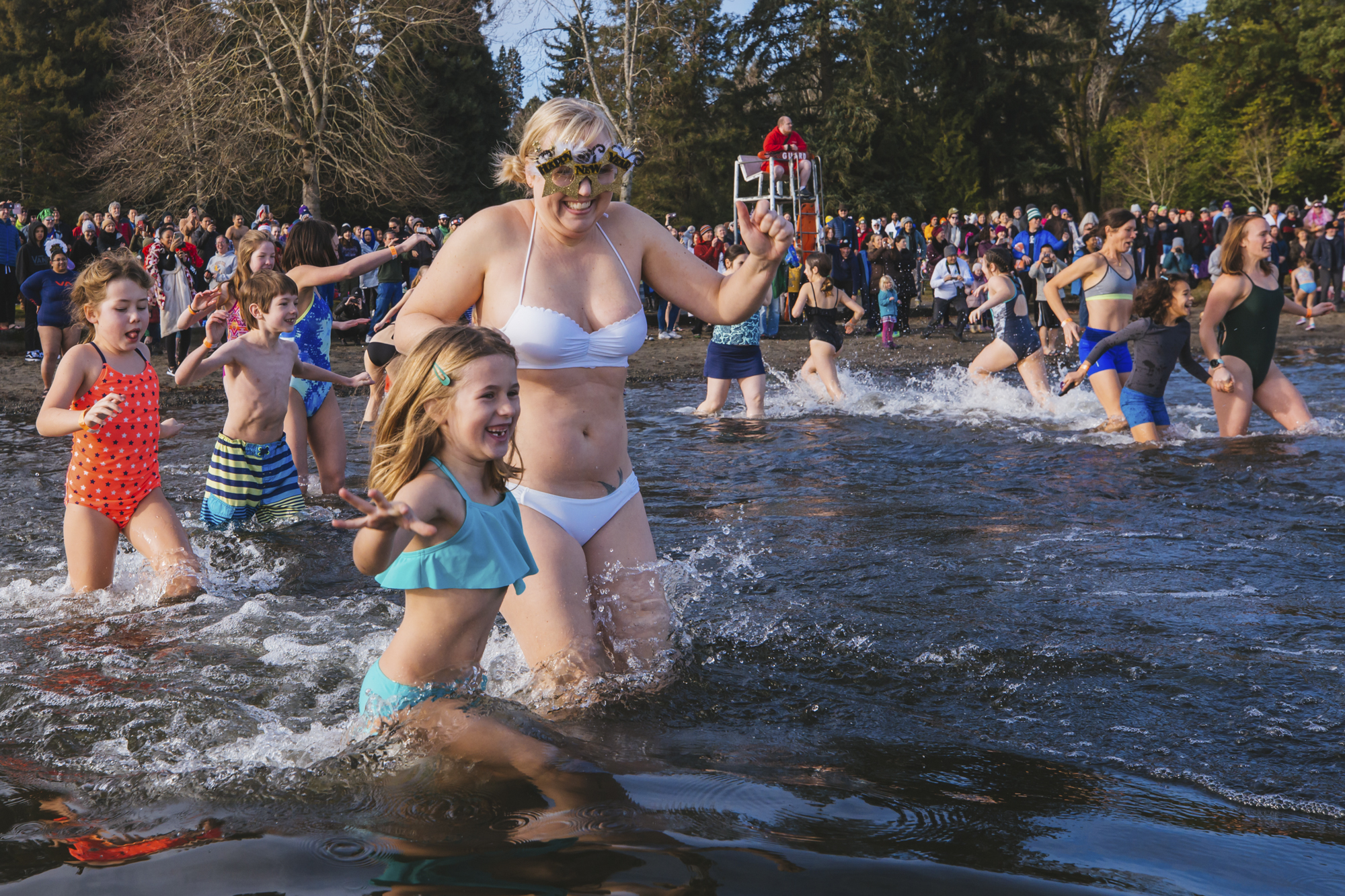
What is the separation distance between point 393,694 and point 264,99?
24.9 m

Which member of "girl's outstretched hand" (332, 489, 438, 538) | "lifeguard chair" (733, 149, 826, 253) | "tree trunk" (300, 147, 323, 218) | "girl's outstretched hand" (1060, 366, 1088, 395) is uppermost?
"tree trunk" (300, 147, 323, 218)

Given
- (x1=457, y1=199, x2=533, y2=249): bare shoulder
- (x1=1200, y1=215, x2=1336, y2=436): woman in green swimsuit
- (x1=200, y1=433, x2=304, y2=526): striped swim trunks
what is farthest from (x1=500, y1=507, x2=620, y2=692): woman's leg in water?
(x1=1200, y1=215, x2=1336, y2=436): woman in green swimsuit

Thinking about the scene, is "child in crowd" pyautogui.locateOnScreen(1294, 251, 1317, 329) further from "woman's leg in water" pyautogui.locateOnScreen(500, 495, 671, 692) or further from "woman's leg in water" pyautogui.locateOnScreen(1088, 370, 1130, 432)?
"woman's leg in water" pyautogui.locateOnScreen(500, 495, 671, 692)

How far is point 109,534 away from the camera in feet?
16.8

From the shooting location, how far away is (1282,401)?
28.6 ft

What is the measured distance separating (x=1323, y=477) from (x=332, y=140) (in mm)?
23381

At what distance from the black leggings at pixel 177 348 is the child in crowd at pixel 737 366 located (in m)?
7.82

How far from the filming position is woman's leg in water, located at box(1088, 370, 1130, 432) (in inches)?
372

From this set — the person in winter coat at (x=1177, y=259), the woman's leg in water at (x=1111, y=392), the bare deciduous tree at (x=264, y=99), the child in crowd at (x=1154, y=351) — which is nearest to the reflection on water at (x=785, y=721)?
the child in crowd at (x=1154, y=351)

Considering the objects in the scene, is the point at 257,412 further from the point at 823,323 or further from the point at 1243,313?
the point at 823,323

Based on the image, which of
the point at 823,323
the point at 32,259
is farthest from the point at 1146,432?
the point at 32,259

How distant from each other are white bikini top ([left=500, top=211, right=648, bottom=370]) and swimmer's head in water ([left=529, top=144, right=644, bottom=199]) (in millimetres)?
160

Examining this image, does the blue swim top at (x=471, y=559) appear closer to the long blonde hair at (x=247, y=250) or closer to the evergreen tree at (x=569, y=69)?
the long blonde hair at (x=247, y=250)

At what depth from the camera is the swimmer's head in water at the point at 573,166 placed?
348 centimetres
